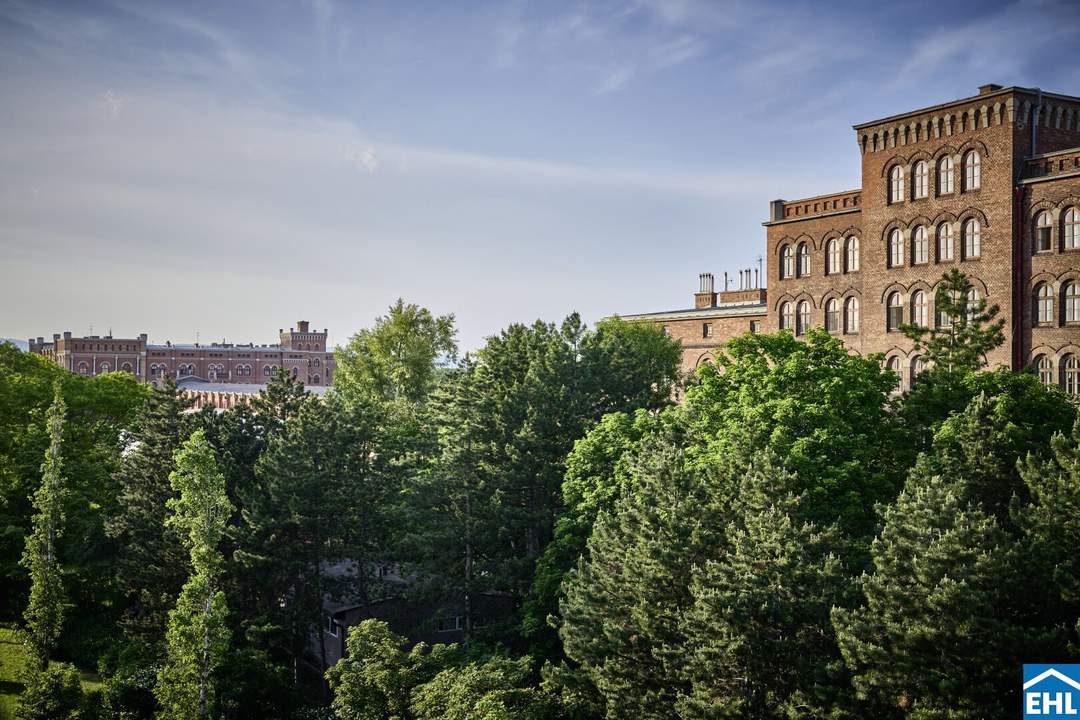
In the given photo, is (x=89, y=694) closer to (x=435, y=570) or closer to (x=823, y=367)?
(x=435, y=570)

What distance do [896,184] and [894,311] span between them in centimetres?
676

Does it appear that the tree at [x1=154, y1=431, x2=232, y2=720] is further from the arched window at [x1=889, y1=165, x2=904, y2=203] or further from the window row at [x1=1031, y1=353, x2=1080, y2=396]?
the arched window at [x1=889, y1=165, x2=904, y2=203]

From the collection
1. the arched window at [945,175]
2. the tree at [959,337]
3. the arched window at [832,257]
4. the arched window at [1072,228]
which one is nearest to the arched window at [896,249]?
the arched window at [945,175]

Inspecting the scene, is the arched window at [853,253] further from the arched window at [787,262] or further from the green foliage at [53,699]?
the green foliage at [53,699]

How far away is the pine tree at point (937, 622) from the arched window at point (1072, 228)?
2319 centimetres

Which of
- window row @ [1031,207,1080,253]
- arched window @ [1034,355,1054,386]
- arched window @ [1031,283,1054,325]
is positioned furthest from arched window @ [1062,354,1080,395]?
window row @ [1031,207,1080,253]

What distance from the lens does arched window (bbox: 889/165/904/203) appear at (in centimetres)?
4711

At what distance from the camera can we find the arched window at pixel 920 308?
45969mm

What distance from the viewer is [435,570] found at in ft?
130

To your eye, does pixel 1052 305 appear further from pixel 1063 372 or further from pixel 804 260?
pixel 804 260

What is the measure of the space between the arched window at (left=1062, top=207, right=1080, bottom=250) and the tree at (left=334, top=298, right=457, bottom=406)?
47543 millimetres

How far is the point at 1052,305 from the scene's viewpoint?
135 ft

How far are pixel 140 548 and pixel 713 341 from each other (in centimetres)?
3916

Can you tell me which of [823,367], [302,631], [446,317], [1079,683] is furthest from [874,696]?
[446,317]
